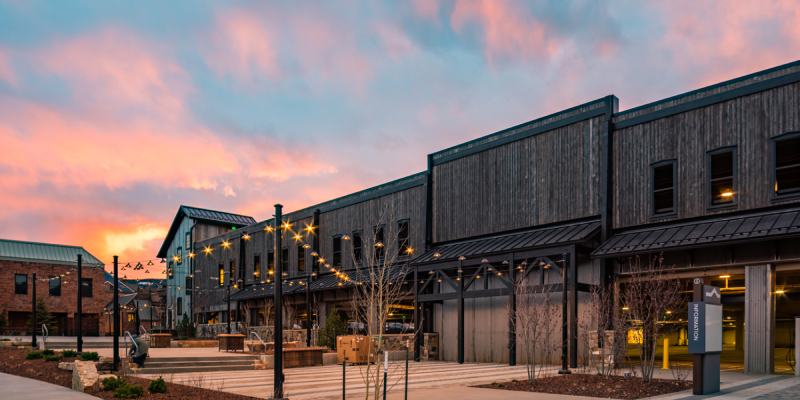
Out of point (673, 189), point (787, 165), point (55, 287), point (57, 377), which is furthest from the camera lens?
point (55, 287)

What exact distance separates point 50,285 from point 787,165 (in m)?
52.1

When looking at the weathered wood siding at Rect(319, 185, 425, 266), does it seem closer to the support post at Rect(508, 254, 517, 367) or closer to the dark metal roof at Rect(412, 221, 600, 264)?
the dark metal roof at Rect(412, 221, 600, 264)

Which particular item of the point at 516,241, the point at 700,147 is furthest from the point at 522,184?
the point at 700,147

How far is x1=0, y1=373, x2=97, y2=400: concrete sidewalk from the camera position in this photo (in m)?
14.0

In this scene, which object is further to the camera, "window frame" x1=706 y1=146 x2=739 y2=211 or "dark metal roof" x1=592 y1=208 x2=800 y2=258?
"window frame" x1=706 y1=146 x2=739 y2=211

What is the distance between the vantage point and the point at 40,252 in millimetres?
51250

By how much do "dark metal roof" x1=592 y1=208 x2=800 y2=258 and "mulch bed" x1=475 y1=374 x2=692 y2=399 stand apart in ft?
16.8

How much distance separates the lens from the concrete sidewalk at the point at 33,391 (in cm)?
1404

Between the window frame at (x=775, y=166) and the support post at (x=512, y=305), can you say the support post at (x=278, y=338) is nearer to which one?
the support post at (x=512, y=305)

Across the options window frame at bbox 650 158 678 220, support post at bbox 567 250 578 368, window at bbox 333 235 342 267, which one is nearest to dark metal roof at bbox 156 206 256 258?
window at bbox 333 235 342 267

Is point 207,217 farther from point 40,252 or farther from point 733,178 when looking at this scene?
point 733,178

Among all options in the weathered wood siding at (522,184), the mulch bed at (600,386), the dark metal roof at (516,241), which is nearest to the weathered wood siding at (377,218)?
the weathered wood siding at (522,184)

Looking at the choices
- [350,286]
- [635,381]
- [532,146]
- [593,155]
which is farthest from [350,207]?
[635,381]

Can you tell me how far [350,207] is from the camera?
1444 inches
